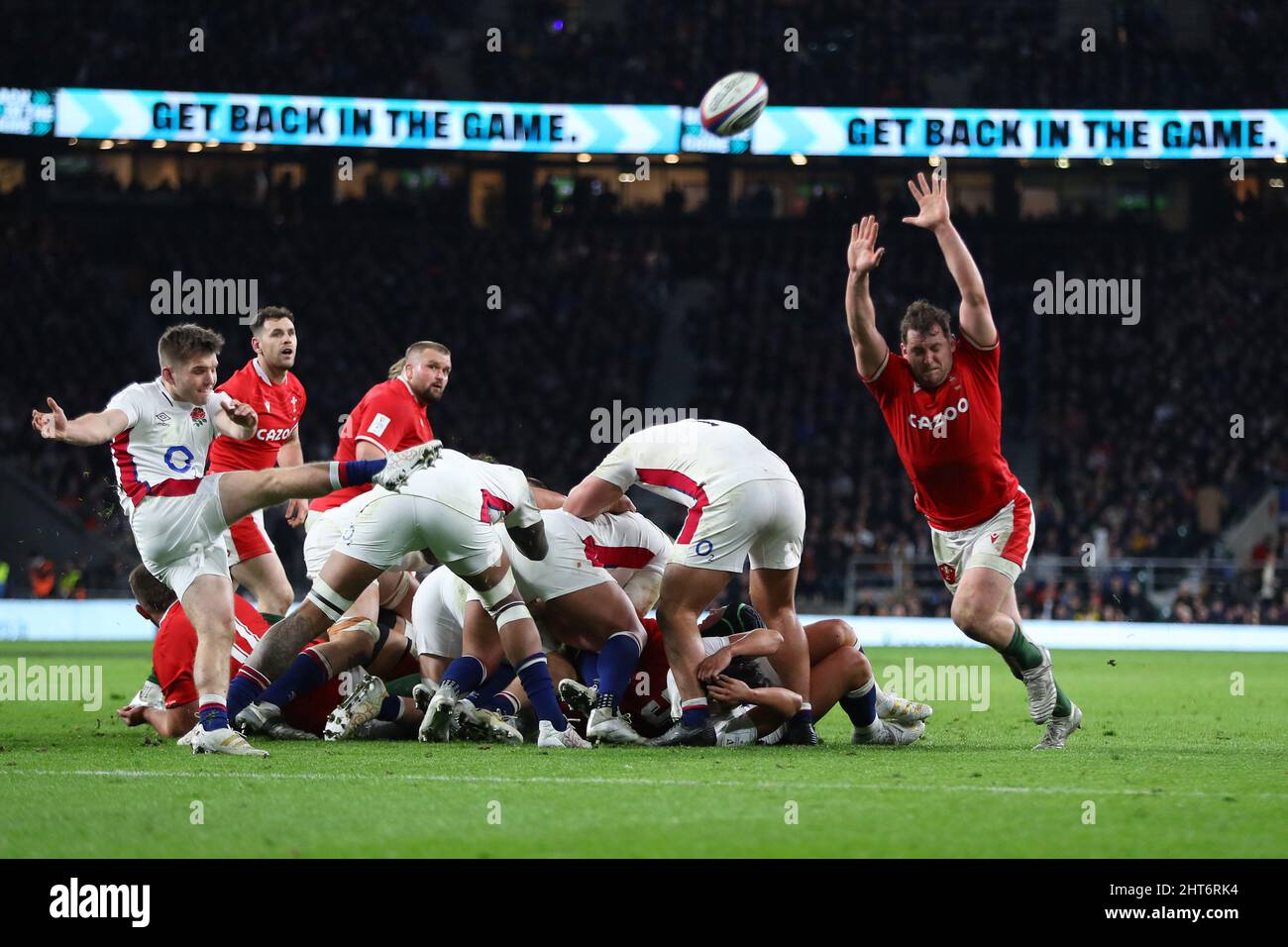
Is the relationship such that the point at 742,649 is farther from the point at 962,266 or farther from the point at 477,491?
the point at 962,266

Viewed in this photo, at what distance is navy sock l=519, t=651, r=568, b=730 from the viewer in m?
7.89

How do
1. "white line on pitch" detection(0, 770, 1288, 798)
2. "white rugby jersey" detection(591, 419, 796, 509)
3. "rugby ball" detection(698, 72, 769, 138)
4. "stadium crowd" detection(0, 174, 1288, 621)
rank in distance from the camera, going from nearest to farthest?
"white line on pitch" detection(0, 770, 1288, 798) < "white rugby jersey" detection(591, 419, 796, 509) < "rugby ball" detection(698, 72, 769, 138) < "stadium crowd" detection(0, 174, 1288, 621)

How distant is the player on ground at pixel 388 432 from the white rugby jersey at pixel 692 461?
5.70 feet

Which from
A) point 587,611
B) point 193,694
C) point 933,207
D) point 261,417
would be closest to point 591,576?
point 587,611

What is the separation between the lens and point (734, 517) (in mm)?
7875

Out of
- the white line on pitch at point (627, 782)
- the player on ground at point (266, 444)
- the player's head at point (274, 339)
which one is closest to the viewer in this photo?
the white line on pitch at point (627, 782)

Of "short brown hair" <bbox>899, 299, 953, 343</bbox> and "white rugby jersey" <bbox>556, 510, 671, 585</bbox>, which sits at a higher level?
"short brown hair" <bbox>899, 299, 953, 343</bbox>

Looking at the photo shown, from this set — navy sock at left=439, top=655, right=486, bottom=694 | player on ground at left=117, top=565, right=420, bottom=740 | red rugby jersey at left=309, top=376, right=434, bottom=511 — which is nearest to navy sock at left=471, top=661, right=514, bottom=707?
navy sock at left=439, top=655, right=486, bottom=694

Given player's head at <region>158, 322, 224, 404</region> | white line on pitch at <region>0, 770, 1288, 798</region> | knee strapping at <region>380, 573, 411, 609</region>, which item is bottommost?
white line on pitch at <region>0, 770, 1288, 798</region>

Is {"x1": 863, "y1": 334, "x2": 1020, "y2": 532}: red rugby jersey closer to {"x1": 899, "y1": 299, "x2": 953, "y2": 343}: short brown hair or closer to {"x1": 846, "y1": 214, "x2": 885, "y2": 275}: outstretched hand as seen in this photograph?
{"x1": 899, "y1": 299, "x2": 953, "y2": 343}: short brown hair

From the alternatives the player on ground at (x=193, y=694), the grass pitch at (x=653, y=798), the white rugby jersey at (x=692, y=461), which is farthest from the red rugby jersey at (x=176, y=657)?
the white rugby jersey at (x=692, y=461)

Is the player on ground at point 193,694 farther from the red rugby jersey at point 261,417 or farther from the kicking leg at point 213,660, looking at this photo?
the red rugby jersey at point 261,417

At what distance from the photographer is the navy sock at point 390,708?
27.4ft

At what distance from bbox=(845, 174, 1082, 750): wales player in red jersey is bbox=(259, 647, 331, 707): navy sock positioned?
3150 mm
